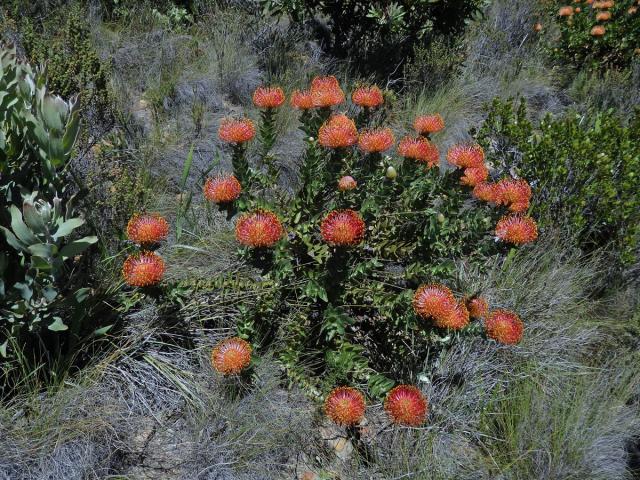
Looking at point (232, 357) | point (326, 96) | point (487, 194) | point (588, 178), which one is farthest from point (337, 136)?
point (588, 178)

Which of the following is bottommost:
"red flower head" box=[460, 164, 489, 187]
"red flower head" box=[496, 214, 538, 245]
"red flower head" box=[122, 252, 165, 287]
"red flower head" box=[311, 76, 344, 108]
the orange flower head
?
"red flower head" box=[122, 252, 165, 287]

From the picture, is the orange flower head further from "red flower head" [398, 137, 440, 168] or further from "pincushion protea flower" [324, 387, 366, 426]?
"red flower head" [398, 137, 440, 168]

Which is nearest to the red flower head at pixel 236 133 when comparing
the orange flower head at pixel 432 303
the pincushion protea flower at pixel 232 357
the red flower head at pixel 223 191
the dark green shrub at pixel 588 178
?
the red flower head at pixel 223 191

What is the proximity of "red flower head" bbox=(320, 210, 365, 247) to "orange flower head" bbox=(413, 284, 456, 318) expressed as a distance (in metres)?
0.32

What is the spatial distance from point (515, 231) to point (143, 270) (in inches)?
56.1

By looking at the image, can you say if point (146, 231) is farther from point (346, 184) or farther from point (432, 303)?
point (432, 303)

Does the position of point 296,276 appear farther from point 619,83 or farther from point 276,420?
point 619,83

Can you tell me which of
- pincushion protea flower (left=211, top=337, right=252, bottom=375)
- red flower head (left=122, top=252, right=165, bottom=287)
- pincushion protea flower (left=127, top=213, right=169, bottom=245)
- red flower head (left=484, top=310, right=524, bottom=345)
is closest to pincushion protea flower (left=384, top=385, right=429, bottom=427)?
red flower head (left=484, top=310, right=524, bottom=345)

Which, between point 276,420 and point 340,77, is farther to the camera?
point 340,77

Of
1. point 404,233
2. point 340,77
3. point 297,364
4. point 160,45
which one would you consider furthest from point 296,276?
point 160,45

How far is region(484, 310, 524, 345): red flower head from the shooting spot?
2.14m

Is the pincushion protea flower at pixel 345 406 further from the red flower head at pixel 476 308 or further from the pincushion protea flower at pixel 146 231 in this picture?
the pincushion protea flower at pixel 146 231

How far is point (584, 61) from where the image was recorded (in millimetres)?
5082

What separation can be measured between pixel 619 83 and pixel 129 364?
14.9ft
